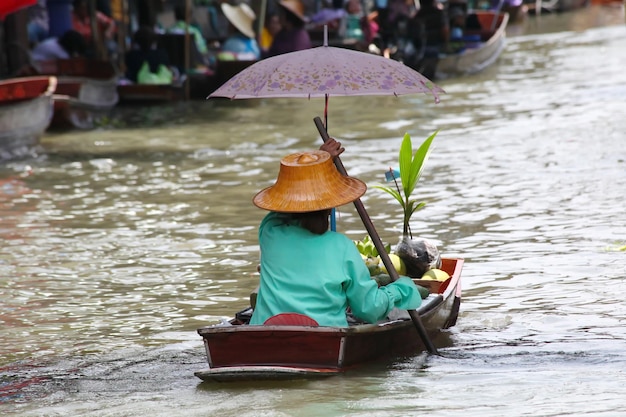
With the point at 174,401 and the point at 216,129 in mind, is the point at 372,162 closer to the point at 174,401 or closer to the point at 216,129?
the point at 216,129

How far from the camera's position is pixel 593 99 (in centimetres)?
1622

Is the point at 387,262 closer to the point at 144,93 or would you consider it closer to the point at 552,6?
the point at 144,93

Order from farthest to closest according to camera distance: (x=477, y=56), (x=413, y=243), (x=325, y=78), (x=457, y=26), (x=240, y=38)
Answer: (x=457, y=26) < (x=477, y=56) < (x=240, y=38) < (x=413, y=243) < (x=325, y=78)

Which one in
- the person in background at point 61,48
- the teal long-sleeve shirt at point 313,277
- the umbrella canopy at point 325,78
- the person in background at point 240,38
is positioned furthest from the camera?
the person in background at point 240,38

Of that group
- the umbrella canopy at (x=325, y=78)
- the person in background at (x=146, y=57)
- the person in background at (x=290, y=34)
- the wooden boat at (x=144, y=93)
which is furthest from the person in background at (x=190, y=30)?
the umbrella canopy at (x=325, y=78)

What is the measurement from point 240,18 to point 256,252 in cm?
1081

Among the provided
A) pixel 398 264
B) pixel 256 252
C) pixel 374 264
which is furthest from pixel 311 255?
pixel 256 252

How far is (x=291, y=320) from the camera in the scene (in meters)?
5.09

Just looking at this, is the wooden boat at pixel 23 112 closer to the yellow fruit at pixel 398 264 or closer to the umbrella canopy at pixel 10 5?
the umbrella canopy at pixel 10 5

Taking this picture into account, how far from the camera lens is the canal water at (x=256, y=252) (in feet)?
16.8

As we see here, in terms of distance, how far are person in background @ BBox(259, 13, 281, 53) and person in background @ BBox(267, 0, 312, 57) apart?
137 cm

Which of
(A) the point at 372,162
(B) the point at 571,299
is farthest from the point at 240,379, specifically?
(A) the point at 372,162

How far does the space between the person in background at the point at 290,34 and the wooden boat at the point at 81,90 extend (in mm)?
2592

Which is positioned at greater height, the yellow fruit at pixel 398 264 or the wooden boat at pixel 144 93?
the yellow fruit at pixel 398 264
